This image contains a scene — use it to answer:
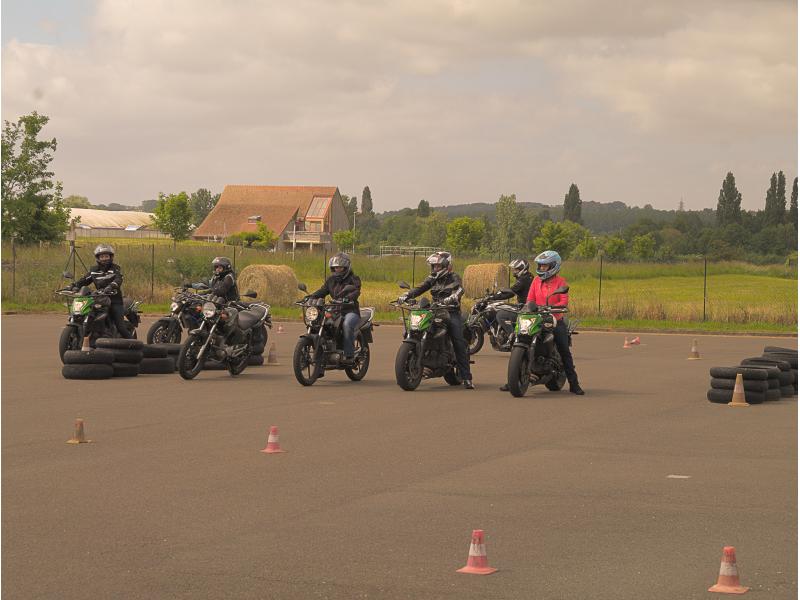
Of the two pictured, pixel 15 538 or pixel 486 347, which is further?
pixel 486 347

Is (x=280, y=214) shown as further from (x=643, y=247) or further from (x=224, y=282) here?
(x=224, y=282)

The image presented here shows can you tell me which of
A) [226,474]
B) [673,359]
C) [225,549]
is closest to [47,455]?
[226,474]

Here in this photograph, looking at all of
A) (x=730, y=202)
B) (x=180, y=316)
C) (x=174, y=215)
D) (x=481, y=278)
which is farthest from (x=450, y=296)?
(x=730, y=202)

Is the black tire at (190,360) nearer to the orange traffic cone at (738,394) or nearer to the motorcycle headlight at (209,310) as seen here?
the motorcycle headlight at (209,310)

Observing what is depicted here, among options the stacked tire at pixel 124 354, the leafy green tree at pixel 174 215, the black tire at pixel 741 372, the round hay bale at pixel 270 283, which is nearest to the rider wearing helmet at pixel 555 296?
the black tire at pixel 741 372

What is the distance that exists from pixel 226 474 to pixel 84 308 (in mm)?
11583

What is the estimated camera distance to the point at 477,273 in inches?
1986

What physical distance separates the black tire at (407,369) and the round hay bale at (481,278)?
100ft

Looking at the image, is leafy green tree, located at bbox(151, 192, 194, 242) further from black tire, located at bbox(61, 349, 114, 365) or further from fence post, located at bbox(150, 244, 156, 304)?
→ black tire, located at bbox(61, 349, 114, 365)

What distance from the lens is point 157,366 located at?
21.5 m

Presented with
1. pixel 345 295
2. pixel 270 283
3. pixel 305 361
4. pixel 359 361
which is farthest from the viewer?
pixel 270 283

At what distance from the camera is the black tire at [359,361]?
20234 mm

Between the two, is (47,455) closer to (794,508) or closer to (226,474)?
(226,474)

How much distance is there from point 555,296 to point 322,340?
344 centimetres
